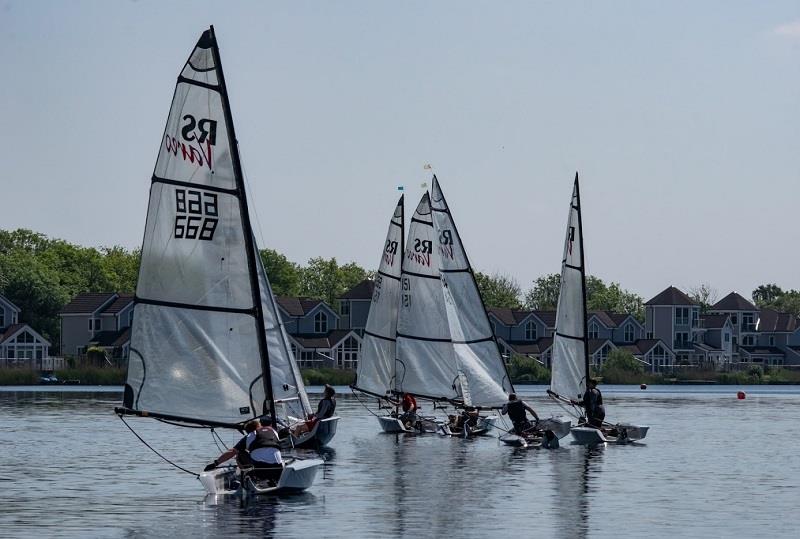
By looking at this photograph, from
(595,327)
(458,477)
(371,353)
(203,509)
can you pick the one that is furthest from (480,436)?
(595,327)

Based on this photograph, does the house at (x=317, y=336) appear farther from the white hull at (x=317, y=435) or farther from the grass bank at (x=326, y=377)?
the white hull at (x=317, y=435)

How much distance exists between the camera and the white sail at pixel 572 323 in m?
52.8

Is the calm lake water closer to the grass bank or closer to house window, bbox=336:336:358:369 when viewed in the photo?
the grass bank

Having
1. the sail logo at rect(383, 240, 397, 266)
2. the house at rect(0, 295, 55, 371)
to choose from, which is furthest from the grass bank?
the sail logo at rect(383, 240, 397, 266)

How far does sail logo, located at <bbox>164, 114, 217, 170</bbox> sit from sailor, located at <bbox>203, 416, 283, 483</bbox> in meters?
5.36

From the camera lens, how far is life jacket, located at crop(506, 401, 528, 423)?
50.0 meters

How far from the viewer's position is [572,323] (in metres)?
53.2

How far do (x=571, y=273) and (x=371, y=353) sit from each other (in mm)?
10770

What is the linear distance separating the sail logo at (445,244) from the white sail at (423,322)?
192mm

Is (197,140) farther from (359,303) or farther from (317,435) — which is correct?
(359,303)

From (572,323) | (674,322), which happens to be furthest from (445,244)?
(674,322)

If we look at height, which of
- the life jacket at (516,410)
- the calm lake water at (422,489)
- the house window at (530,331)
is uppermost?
the house window at (530,331)

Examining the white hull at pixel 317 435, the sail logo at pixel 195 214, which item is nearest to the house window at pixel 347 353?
the white hull at pixel 317 435

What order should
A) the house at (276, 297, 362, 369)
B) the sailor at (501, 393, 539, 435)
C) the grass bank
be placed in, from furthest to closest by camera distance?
the house at (276, 297, 362, 369)
the grass bank
the sailor at (501, 393, 539, 435)
